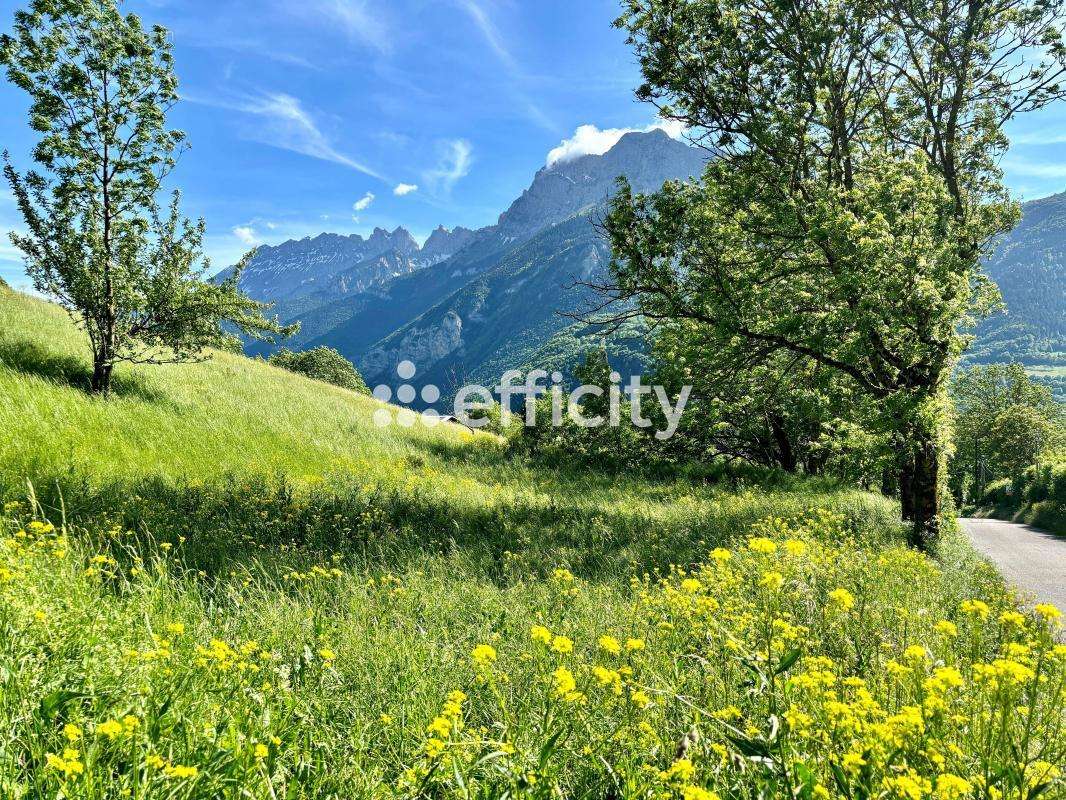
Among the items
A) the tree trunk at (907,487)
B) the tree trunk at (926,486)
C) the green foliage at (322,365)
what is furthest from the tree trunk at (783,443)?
the green foliage at (322,365)

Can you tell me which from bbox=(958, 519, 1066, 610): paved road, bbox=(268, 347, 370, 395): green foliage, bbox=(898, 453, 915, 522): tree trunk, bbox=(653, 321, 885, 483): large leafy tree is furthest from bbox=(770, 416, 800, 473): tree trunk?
bbox=(268, 347, 370, 395): green foliage

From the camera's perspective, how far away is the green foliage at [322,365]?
86438mm

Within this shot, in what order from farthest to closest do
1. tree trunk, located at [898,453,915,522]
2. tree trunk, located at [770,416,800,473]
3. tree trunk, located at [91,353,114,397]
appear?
tree trunk, located at [770,416,800,473] < tree trunk, located at [91,353,114,397] < tree trunk, located at [898,453,915,522]

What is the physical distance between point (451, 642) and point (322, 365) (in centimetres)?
9176

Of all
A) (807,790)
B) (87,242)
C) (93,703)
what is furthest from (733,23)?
(87,242)

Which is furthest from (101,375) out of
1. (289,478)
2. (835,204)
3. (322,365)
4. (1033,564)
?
(322,365)

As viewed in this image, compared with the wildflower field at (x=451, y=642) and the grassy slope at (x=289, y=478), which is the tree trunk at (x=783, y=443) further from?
the wildflower field at (x=451, y=642)

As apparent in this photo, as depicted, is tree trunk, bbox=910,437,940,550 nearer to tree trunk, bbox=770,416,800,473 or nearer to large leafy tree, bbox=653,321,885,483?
large leafy tree, bbox=653,321,885,483

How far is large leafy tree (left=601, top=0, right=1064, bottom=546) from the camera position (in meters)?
10.2

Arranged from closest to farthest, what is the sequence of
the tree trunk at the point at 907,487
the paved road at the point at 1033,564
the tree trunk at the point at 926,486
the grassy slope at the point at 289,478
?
the grassy slope at the point at 289,478 < the paved road at the point at 1033,564 < the tree trunk at the point at 926,486 < the tree trunk at the point at 907,487

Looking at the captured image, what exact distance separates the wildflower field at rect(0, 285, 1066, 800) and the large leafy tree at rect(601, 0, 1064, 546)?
13.0 ft

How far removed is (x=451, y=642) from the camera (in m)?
4.66

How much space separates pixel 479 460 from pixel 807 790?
1794 centimetres

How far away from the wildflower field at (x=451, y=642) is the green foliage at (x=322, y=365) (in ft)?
256
